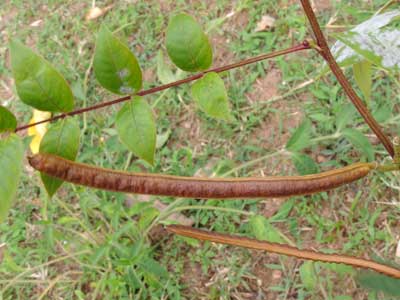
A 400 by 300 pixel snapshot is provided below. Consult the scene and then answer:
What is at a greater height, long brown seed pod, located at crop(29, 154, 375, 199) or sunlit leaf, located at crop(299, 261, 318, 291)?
long brown seed pod, located at crop(29, 154, 375, 199)

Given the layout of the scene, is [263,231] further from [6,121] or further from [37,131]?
[6,121]

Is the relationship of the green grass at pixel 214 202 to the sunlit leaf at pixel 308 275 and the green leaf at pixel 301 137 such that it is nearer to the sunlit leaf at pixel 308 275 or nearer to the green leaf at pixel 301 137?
the sunlit leaf at pixel 308 275

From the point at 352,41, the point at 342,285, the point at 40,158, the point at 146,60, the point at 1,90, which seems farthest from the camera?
the point at 1,90

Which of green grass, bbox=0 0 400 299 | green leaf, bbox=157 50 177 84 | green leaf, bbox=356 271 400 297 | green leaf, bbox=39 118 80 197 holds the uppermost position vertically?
green leaf, bbox=39 118 80 197

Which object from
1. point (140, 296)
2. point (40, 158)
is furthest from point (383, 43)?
point (140, 296)

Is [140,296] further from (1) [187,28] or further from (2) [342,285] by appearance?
(1) [187,28]

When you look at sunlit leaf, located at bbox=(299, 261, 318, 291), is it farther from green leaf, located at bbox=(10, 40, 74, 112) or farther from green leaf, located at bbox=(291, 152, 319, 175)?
green leaf, located at bbox=(10, 40, 74, 112)

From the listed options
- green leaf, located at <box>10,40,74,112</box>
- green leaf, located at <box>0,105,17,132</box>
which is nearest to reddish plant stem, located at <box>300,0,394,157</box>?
green leaf, located at <box>10,40,74,112</box>
